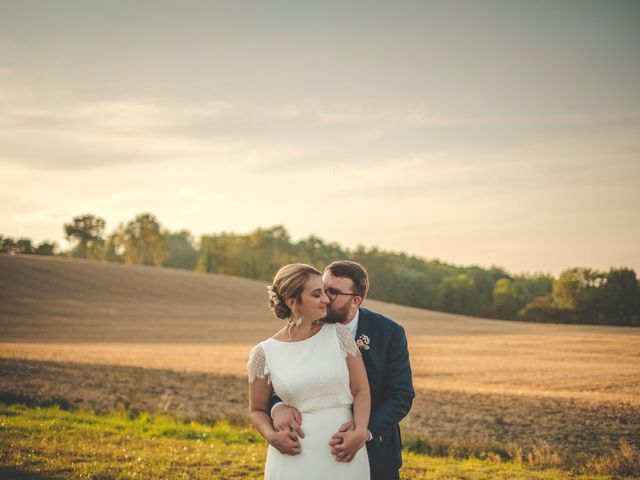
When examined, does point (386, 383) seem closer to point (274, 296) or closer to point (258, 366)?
point (258, 366)

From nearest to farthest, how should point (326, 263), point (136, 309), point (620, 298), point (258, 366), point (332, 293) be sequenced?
1. point (258, 366)
2. point (332, 293)
3. point (620, 298)
4. point (136, 309)
5. point (326, 263)

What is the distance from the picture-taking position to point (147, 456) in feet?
27.8

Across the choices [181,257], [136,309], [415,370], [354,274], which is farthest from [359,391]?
[181,257]

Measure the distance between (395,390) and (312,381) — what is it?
764 mm

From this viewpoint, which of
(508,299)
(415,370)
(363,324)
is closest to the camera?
(363,324)

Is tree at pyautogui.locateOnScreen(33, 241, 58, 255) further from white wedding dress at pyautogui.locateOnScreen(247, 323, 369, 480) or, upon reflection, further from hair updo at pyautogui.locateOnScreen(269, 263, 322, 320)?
white wedding dress at pyautogui.locateOnScreen(247, 323, 369, 480)

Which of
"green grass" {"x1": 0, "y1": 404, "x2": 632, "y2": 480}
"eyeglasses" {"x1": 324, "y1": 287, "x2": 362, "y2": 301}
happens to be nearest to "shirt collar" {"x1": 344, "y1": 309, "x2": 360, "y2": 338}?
"eyeglasses" {"x1": 324, "y1": 287, "x2": 362, "y2": 301}

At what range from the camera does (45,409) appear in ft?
43.9

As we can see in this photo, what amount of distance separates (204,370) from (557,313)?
37080 millimetres

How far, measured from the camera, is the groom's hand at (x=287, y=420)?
3.65 meters

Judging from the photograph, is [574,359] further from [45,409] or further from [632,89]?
[45,409]

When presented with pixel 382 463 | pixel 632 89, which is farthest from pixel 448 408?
pixel 632 89

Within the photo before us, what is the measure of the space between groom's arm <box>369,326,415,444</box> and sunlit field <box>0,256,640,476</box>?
251 inches

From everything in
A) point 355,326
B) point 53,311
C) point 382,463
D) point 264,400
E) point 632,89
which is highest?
point 632,89
